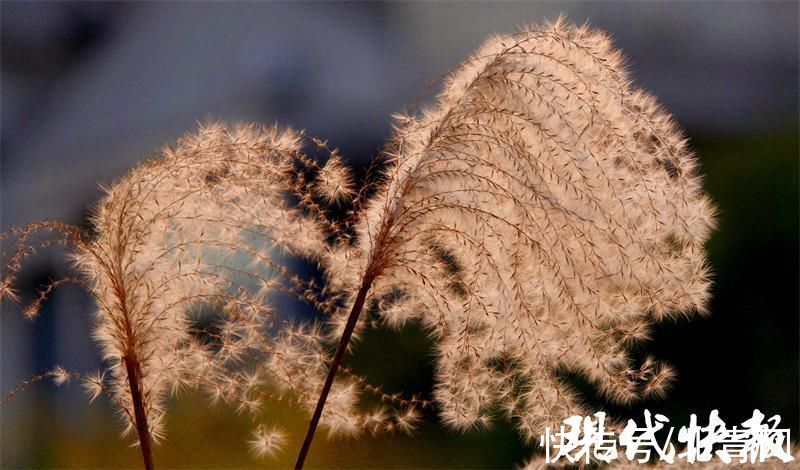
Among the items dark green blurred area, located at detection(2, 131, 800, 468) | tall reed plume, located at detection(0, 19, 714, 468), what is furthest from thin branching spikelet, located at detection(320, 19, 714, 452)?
dark green blurred area, located at detection(2, 131, 800, 468)

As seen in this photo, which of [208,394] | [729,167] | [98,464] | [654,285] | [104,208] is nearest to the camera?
[104,208]

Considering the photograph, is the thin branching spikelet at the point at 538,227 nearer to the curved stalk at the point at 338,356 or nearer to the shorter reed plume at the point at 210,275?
the curved stalk at the point at 338,356

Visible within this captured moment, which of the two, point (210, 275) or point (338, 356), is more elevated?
point (210, 275)

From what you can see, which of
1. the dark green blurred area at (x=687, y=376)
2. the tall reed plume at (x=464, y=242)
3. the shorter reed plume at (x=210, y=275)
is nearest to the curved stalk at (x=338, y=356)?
→ the tall reed plume at (x=464, y=242)

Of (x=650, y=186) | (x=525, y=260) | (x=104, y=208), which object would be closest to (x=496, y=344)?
(x=525, y=260)

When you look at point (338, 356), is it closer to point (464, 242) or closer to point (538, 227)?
point (464, 242)

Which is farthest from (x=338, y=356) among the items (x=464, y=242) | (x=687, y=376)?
(x=687, y=376)

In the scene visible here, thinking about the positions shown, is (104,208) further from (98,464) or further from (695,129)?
(695,129)
